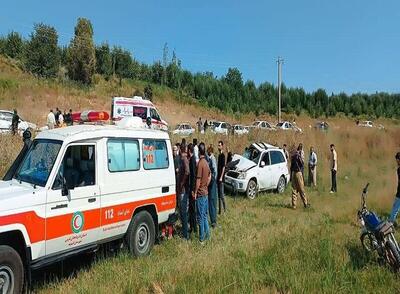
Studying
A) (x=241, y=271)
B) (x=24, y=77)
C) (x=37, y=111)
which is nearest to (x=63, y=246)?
(x=241, y=271)

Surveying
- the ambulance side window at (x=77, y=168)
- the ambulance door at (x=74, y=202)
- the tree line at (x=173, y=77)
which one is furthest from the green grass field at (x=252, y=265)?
the tree line at (x=173, y=77)

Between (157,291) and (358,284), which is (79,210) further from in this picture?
(358,284)

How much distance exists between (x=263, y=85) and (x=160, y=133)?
6935 centimetres

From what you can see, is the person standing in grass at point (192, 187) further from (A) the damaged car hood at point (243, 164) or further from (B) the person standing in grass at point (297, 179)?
(A) the damaged car hood at point (243, 164)

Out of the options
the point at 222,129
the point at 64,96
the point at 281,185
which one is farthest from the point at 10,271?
the point at 64,96

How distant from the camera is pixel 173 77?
65.7 m

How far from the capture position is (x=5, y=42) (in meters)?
53.4

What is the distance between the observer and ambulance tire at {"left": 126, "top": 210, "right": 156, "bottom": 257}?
793cm

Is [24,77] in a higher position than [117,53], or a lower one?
lower

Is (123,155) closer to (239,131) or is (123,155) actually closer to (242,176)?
(242,176)

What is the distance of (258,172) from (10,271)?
12.1m

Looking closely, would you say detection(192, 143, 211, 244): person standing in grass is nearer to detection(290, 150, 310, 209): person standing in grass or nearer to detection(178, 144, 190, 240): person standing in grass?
detection(178, 144, 190, 240): person standing in grass

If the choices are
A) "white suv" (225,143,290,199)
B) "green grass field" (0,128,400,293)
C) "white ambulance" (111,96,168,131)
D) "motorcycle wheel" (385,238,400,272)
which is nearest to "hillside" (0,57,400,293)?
"green grass field" (0,128,400,293)

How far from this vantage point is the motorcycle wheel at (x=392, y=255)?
22.0 ft
